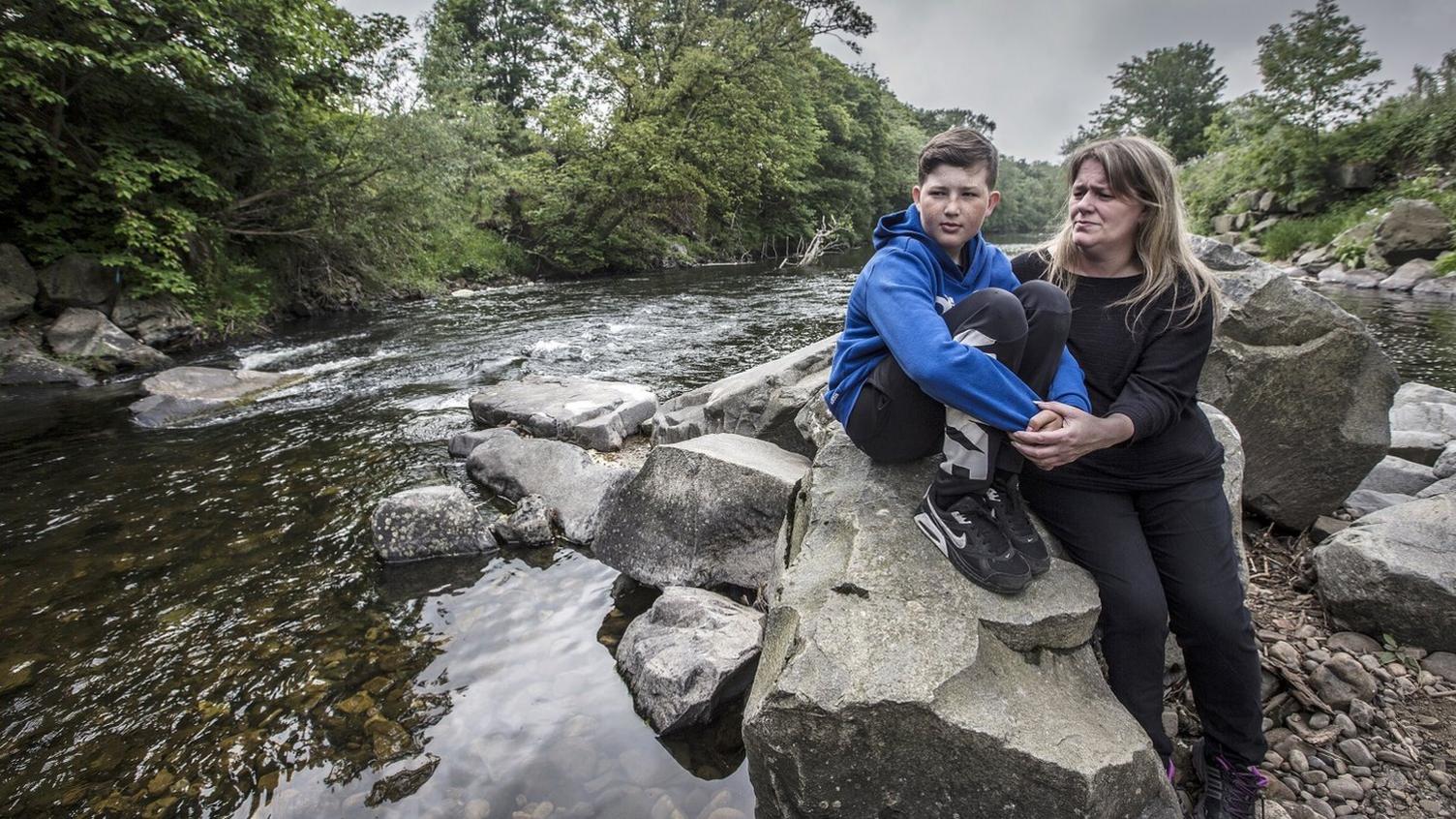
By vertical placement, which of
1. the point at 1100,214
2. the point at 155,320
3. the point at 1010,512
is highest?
the point at 1100,214

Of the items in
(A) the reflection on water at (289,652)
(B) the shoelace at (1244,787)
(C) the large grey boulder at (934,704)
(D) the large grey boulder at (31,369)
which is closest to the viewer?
(C) the large grey boulder at (934,704)

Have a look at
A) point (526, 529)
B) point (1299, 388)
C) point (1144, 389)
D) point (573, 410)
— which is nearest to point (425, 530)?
point (526, 529)

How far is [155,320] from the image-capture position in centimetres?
1116

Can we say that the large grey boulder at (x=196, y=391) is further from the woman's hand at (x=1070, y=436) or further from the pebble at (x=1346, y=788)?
the pebble at (x=1346, y=788)

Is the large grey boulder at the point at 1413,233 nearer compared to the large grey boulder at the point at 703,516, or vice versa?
the large grey boulder at the point at 703,516

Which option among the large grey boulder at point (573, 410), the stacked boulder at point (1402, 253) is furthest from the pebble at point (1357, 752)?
the stacked boulder at point (1402, 253)

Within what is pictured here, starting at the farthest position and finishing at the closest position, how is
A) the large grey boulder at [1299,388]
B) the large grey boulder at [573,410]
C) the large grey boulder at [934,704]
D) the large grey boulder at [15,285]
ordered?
the large grey boulder at [15,285]
the large grey boulder at [573,410]
the large grey boulder at [1299,388]
the large grey boulder at [934,704]

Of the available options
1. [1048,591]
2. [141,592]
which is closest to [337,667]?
[141,592]

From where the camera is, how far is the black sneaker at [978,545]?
221 cm

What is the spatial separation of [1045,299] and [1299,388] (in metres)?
2.53

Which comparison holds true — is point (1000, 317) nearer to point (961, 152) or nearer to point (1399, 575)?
point (961, 152)

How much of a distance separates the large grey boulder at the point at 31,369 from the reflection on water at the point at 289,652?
2780 mm

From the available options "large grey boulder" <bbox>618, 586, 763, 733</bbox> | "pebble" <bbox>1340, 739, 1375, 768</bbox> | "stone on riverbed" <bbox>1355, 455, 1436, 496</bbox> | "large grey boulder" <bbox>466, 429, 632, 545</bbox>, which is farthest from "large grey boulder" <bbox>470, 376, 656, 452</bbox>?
"stone on riverbed" <bbox>1355, 455, 1436, 496</bbox>

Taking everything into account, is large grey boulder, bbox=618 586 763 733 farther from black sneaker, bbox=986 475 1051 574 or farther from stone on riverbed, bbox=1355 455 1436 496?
stone on riverbed, bbox=1355 455 1436 496
